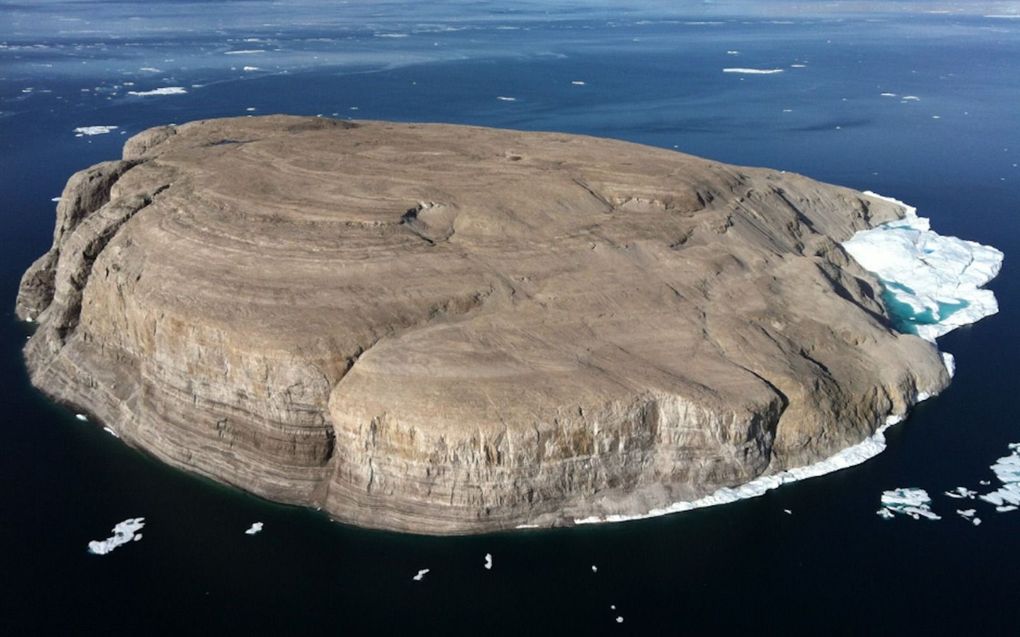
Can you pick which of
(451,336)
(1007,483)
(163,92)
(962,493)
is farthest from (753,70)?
(451,336)

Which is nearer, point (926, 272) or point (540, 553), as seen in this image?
point (540, 553)

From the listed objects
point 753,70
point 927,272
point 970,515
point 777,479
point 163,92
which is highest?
point 163,92

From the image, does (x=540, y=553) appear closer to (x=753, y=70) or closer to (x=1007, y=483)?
(x=1007, y=483)

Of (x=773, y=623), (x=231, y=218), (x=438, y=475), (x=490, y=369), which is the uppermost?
(x=231, y=218)

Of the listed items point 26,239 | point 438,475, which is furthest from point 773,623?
point 26,239

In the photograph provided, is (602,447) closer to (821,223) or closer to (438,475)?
(438,475)

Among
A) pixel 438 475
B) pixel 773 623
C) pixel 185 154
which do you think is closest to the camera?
pixel 773 623

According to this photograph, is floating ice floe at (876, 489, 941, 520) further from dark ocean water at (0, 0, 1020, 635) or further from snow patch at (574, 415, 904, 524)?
snow patch at (574, 415, 904, 524)

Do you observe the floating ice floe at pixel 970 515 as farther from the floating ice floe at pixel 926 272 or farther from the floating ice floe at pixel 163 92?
the floating ice floe at pixel 163 92
